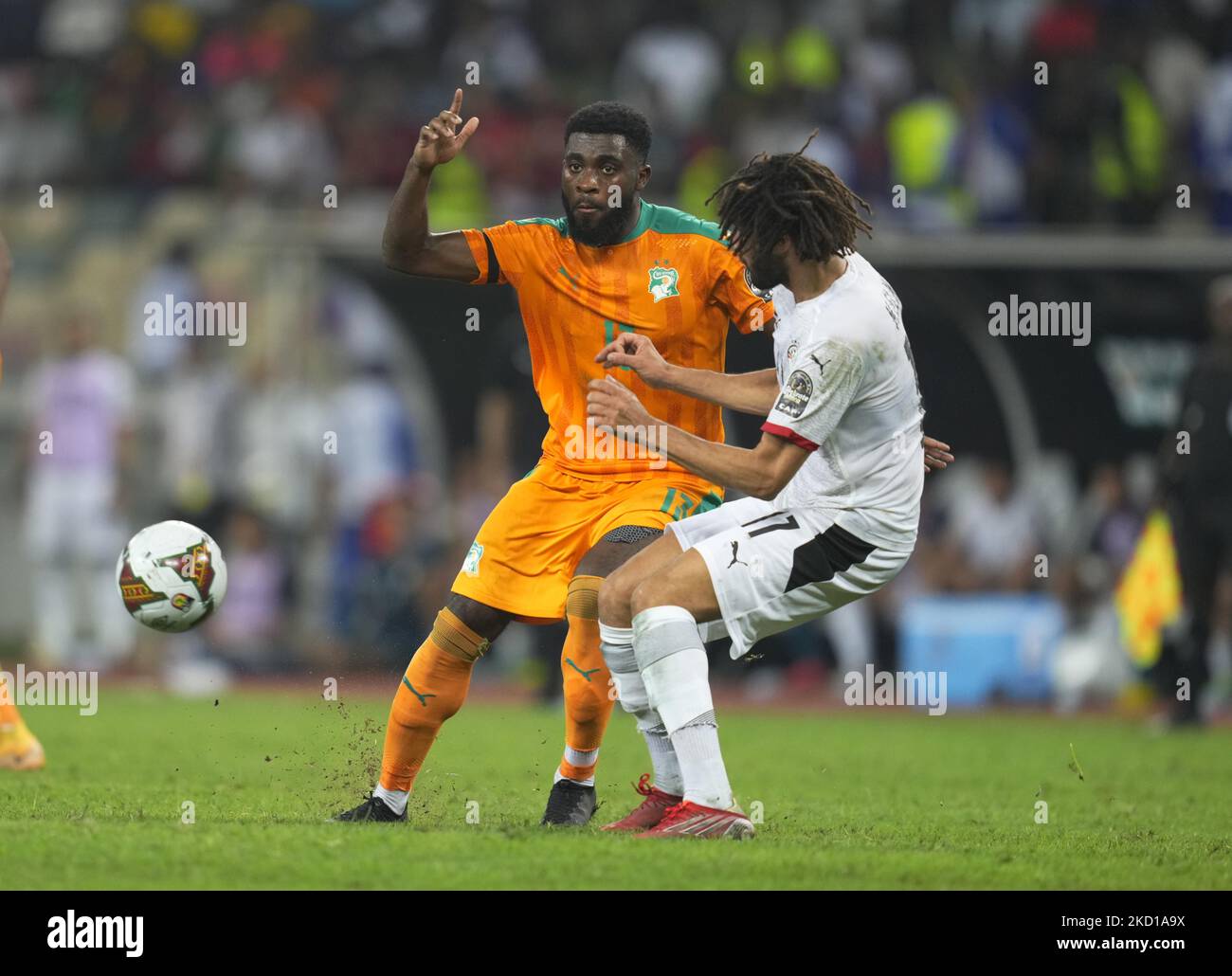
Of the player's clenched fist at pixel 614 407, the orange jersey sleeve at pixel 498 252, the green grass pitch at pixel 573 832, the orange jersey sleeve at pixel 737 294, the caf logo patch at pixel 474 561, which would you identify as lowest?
the green grass pitch at pixel 573 832

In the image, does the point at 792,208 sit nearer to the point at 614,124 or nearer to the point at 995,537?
the point at 614,124

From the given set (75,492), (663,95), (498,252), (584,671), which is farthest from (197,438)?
(584,671)

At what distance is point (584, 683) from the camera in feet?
23.3

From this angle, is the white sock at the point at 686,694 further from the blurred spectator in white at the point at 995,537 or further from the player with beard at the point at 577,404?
the blurred spectator in white at the point at 995,537

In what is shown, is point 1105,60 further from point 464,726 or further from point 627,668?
point 627,668

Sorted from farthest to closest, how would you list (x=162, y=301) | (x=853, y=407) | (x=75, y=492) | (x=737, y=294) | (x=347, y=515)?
(x=162, y=301), (x=347, y=515), (x=75, y=492), (x=737, y=294), (x=853, y=407)

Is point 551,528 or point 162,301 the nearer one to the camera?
point 551,528

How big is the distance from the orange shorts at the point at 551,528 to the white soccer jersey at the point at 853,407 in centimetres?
58

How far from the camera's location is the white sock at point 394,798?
7.04m

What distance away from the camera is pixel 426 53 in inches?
774

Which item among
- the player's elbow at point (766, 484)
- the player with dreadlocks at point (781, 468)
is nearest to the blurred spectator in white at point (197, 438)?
the player with dreadlocks at point (781, 468)

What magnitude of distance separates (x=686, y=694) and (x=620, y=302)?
1.65 meters

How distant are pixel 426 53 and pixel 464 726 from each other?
32.1 feet

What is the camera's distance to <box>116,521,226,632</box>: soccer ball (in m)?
7.43
